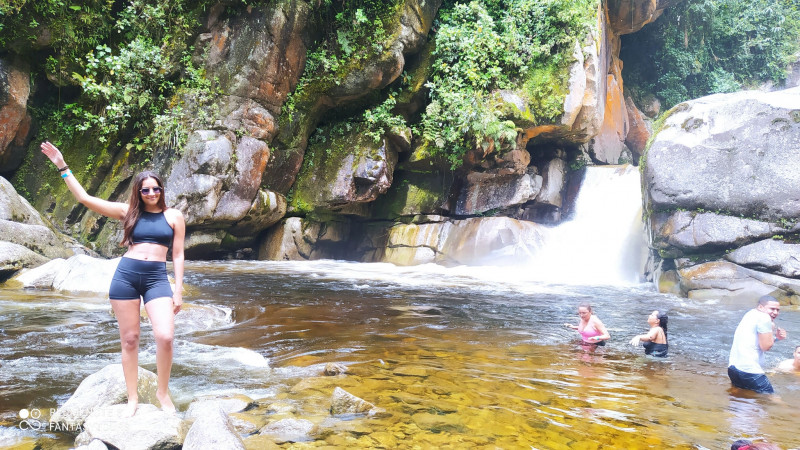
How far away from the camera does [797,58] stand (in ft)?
78.5

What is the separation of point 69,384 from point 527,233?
46.1ft

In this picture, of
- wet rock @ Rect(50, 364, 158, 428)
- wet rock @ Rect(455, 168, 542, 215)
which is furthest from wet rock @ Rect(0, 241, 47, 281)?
wet rock @ Rect(455, 168, 542, 215)

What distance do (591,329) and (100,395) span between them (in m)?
5.64

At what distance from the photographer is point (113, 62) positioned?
43.3 ft

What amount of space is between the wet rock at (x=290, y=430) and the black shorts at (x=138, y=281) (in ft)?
3.78

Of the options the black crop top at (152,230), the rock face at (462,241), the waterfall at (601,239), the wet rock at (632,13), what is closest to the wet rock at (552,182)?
the waterfall at (601,239)

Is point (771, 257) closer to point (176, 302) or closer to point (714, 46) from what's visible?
point (176, 302)

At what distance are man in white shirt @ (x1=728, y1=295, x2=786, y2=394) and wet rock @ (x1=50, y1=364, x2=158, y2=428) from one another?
5.38 metres

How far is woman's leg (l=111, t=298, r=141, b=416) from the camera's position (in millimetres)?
3283

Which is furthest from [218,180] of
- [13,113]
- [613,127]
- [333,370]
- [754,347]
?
[613,127]

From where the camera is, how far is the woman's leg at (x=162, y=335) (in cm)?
331

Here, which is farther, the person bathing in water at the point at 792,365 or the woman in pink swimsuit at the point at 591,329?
the woman in pink swimsuit at the point at 591,329

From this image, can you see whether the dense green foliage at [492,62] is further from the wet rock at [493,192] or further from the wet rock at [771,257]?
the wet rock at [771,257]

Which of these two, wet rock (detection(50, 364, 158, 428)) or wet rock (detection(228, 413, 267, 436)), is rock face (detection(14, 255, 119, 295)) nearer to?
wet rock (detection(50, 364, 158, 428))
